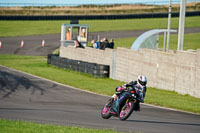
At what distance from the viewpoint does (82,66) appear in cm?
2991

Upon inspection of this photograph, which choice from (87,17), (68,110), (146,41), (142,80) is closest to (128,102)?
(142,80)

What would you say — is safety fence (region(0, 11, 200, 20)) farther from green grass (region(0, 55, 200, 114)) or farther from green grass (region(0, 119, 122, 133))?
green grass (region(0, 119, 122, 133))

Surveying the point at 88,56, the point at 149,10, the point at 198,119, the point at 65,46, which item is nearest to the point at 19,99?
the point at 198,119

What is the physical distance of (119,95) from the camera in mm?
13617

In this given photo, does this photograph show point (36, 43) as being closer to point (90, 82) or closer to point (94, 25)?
point (94, 25)

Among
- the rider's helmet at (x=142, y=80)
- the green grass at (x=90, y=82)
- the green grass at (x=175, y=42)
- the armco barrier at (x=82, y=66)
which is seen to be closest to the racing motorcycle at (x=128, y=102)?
the rider's helmet at (x=142, y=80)

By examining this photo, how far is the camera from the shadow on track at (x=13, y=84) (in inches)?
836

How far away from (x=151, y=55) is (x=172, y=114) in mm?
8366

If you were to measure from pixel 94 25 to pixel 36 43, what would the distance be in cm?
1501

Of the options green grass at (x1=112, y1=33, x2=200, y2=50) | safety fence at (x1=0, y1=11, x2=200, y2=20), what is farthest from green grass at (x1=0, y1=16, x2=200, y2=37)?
green grass at (x1=112, y1=33, x2=200, y2=50)

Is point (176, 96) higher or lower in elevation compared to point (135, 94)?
lower

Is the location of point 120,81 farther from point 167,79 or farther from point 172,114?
point 172,114

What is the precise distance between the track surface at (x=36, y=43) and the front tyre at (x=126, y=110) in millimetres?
32060

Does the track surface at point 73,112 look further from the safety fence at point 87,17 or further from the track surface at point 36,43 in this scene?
the safety fence at point 87,17
